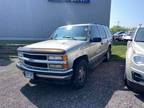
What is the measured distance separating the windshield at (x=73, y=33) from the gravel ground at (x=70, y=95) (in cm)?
153

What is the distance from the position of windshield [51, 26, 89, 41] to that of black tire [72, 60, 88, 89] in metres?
0.92

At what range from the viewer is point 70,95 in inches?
183

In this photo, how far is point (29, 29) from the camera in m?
18.3

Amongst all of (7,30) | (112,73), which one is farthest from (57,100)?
(7,30)

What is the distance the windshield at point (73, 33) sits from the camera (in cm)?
567

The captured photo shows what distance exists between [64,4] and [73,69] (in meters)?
14.3

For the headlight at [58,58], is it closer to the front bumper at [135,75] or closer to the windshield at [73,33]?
the windshield at [73,33]

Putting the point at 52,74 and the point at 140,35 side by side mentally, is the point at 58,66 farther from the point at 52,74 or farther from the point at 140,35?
the point at 140,35

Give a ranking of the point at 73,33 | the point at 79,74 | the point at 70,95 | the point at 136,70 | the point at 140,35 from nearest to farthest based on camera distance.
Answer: the point at 136,70
the point at 70,95
the point at 79,74
the point at 140,35
the point at 73,33

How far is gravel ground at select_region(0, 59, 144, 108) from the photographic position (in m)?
4.11

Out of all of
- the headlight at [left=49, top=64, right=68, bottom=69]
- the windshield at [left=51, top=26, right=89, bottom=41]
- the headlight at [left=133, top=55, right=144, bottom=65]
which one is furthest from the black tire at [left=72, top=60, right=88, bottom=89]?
the headlight at [left=133, top=55, right=144, bottom=65]

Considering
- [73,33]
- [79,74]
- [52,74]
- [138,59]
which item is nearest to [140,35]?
[138,59]

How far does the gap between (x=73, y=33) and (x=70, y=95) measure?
2237mm

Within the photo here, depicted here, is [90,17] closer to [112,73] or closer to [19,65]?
[112,73]
